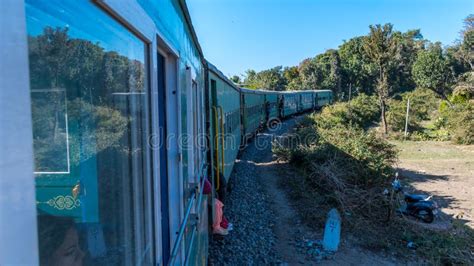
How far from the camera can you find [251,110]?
53.3 feet

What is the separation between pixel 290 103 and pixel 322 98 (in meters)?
12.2

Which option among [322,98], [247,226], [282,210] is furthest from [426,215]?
[322,98]

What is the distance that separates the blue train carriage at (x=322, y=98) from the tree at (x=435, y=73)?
32.2 feet

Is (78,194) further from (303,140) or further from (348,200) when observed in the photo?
(303,140)

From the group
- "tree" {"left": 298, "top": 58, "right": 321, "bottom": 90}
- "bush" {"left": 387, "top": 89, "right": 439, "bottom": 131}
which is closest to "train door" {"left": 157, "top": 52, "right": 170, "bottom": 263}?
"bush" {"left": 387, "top": 89, "right": 439, "bottom": 131}

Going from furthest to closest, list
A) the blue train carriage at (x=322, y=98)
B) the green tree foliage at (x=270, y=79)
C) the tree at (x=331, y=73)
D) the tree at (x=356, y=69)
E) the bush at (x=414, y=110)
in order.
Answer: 1. the green tree foliage at (x=270, y=79)
2. the tree at (x=331, y=73)
3. the tree at (x=356, y=69)
4. the blue train carriage at (x=322, y=98)
5. the bush at (x=414, y=110)

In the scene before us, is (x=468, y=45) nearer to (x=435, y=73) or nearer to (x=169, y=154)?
(x=435, y=73)

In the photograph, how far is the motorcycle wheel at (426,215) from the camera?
7926 millimetres

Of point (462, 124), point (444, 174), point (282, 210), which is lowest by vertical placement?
point (444, 174)

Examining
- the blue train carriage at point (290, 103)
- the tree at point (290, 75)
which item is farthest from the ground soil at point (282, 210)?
the tree at point (290, 75)

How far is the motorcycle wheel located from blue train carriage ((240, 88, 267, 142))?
22.7 feet

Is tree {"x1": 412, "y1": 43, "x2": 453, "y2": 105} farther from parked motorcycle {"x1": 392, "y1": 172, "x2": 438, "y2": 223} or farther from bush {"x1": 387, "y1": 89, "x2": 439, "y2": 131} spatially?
parked motorcycle {"x1": 392, "y1": 172, "x2": 438, "y2": 223}

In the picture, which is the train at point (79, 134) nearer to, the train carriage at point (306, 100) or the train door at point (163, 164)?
the train door at point (163, 164)

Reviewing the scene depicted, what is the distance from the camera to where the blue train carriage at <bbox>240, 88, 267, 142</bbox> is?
13914 millimetres
